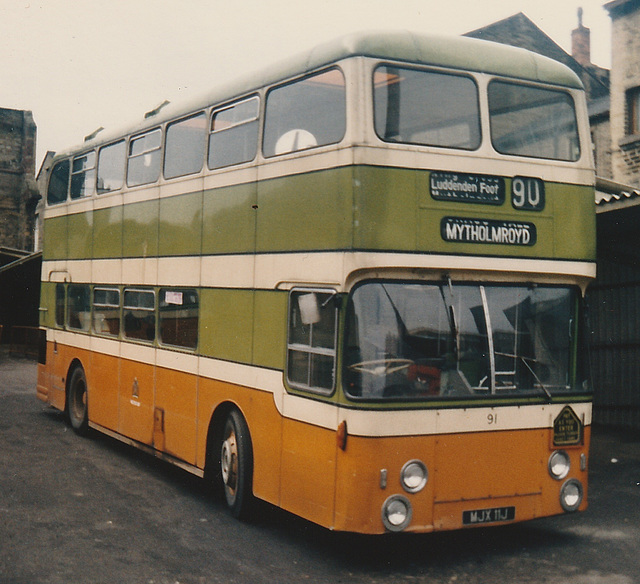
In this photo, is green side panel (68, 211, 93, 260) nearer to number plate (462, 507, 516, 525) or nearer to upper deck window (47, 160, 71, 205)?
upper deck window (47, 160, 71, 205)

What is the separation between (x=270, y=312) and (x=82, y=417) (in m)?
6.17

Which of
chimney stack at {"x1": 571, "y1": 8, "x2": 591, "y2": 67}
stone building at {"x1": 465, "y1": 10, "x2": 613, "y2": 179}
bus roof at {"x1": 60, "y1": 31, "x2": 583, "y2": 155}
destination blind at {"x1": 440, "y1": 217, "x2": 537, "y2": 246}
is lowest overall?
destination blind at {"x1": 440, "y1": 217, "x2": 537, "y2": 246}

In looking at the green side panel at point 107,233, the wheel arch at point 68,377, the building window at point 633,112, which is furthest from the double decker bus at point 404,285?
the building window at point 633,112

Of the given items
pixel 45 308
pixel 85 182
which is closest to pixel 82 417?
pixel 45 308

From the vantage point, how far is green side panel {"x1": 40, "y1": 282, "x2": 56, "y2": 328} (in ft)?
45.2

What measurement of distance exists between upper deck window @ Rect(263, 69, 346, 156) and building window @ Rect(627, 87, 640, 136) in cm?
1357

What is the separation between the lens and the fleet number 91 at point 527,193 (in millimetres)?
6984

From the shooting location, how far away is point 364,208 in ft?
21.2

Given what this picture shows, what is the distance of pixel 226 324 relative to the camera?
331 inches

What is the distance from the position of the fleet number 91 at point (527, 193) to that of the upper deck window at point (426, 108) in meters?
0.49

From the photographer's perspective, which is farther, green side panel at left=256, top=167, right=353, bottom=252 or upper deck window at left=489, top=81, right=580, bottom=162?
upper deck window at left=489, top=81, right=580, bottom=162

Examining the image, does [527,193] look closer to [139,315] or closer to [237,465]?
[237,465]

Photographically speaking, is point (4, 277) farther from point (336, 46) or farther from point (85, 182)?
point (336, 46)

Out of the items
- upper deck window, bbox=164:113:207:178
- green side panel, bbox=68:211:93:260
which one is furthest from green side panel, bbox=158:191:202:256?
green side panel, bbox=68:211:93:260
